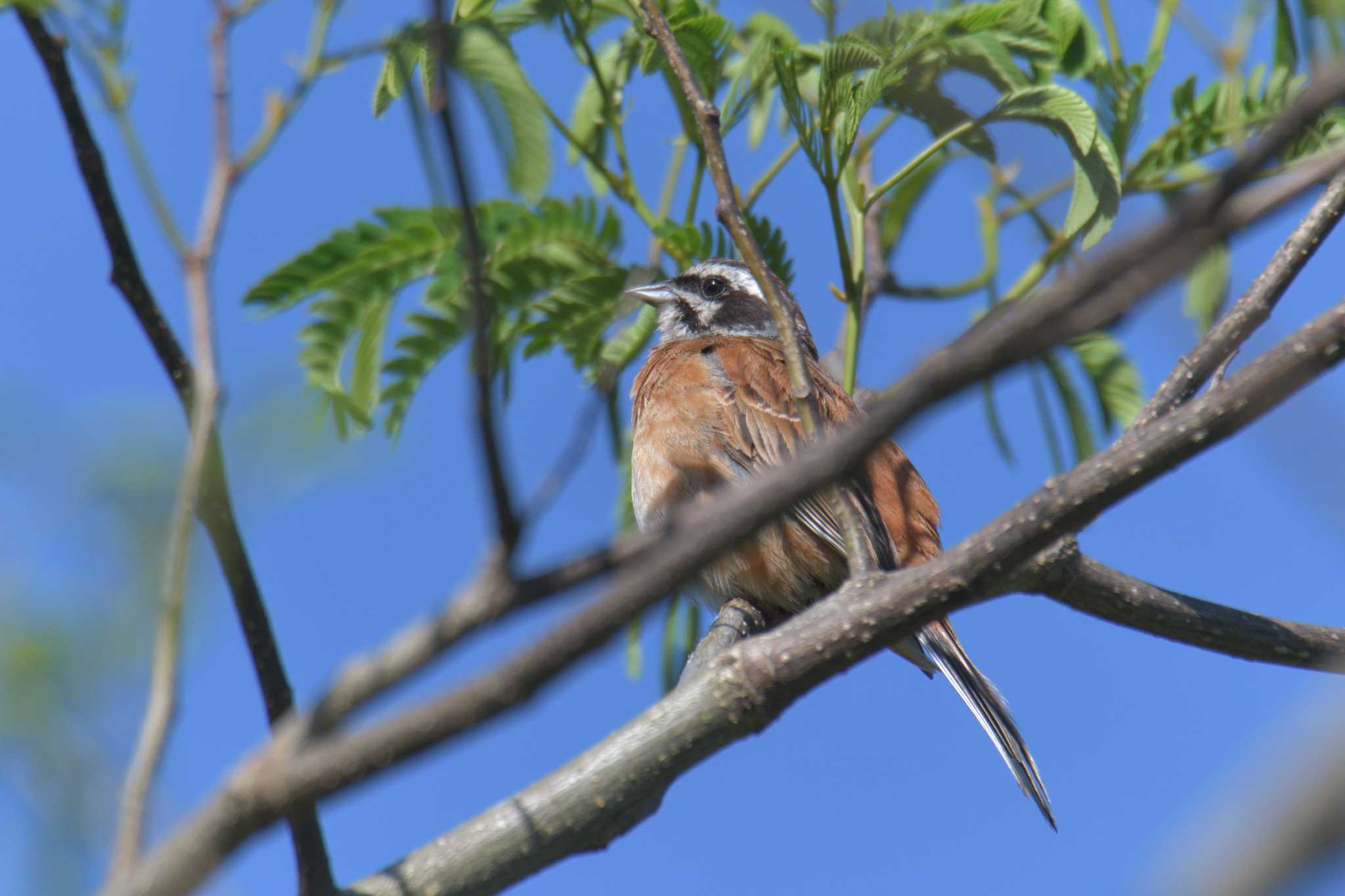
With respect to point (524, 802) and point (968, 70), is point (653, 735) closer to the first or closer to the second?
point (524, 802)

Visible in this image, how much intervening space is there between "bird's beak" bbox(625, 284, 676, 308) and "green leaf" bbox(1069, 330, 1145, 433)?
67.6 inches

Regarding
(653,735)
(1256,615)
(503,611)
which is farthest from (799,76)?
(503,611)

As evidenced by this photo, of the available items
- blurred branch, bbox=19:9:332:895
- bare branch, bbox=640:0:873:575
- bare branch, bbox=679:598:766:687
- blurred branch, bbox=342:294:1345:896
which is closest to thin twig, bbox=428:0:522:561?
blurred branch, bbox=19:9:332:895

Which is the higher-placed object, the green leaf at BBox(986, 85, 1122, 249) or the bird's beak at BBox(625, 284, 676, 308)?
the bird's beak at BBox(625, 284, 676, 308)

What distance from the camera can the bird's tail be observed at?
17.9 ft

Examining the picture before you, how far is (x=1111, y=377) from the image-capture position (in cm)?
522

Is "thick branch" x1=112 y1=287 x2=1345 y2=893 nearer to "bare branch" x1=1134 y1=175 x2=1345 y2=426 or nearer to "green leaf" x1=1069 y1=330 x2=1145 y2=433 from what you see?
"bare branch" x1=1134 y1=175 x2=1345 y2=426

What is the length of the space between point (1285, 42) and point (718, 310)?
338 cm

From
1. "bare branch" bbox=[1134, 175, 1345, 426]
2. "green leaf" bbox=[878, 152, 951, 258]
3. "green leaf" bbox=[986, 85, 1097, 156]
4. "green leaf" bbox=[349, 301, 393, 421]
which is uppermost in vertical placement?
"green leaf" bbox=[878, 152, 951, 258]

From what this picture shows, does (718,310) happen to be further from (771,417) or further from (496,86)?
(496,86)

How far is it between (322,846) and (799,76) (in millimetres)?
3378

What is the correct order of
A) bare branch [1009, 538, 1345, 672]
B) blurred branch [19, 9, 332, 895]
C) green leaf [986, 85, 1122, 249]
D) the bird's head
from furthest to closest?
the bird's head < green leaf [986, 85, 1122, 249] < bare branch [1009, 538, 1345, 672] < blurred branch [19, 9, 332, 895]

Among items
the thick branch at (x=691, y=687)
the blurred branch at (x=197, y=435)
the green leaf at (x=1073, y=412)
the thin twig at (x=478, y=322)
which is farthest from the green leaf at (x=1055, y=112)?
the thin twig at (x=478, y=322)

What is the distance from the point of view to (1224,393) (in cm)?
222
